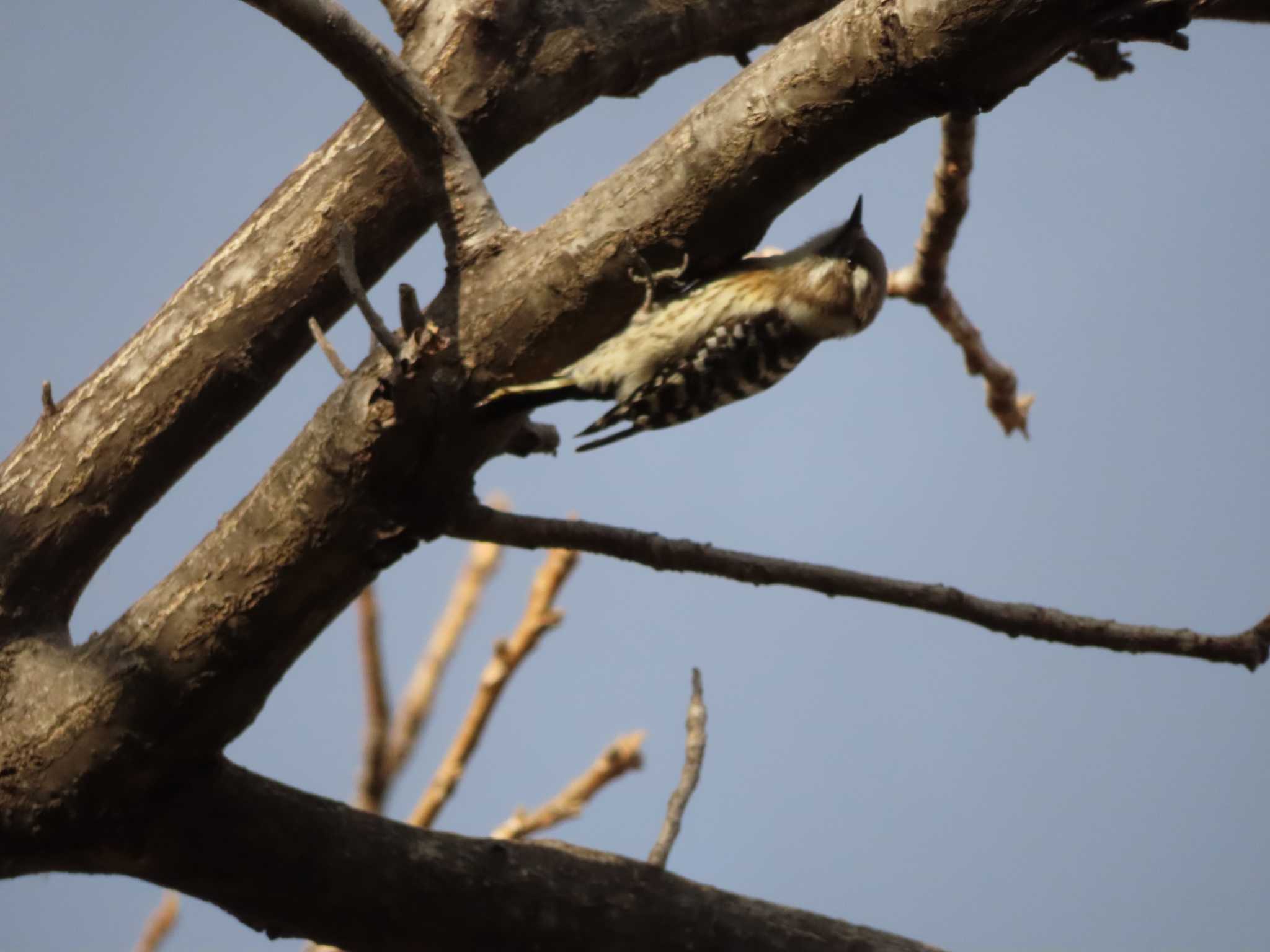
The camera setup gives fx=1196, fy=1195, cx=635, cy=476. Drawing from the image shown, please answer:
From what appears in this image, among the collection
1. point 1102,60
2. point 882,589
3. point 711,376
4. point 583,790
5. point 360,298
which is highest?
point 360,298

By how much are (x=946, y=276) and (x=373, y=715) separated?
78.7 inches

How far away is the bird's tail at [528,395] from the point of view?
201 cm

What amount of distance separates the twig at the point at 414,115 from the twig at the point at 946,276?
1372 millimetres

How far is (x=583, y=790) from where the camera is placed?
319cm

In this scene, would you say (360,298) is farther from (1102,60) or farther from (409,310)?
(1102,60)

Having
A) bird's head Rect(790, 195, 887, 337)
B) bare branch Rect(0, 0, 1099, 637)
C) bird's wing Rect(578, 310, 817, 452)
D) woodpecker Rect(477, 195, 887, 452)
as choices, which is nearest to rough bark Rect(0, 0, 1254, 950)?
bare branch Rect(0, 0, 1099, 637)

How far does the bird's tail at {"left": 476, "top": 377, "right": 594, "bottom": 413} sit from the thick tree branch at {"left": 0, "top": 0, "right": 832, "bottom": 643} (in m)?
0.54

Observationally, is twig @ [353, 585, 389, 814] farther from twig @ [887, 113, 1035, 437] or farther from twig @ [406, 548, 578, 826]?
twig @ [887, 113, 1035, 437]

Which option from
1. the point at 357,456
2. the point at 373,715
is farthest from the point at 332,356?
the point at 373,715

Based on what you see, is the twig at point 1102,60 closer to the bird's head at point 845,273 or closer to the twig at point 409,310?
the bird's head at point 845,273

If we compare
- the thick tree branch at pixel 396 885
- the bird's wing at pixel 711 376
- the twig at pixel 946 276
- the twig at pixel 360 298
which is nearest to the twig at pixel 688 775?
the thick tree branch at pixel 396 885

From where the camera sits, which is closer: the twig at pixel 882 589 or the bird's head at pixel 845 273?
the twig at pixel 882 589

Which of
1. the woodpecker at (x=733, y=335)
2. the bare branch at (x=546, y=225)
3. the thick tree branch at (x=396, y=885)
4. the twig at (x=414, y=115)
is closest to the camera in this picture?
the bare branch at (x=546, y=225)

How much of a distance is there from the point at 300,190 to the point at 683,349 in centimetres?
92
